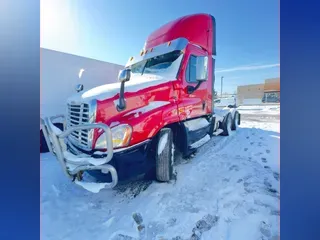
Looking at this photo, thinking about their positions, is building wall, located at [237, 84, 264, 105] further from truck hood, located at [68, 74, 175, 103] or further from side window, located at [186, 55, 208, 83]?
truck hood, located at [68, 74, 175, 103]

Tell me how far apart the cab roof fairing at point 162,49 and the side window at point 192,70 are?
10 centimetres

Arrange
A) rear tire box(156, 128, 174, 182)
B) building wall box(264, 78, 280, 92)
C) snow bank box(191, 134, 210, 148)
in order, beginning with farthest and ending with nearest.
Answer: snow bank box(191, 134, 210, 148) < rear tire box(156, 128, 174, 182) < building wall box(264, 78, 280, 92)

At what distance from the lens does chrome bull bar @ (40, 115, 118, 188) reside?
1161 millimetres

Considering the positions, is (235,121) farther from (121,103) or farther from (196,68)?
(121,103)

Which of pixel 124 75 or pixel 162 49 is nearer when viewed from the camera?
pixel 124 75

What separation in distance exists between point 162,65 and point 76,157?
851mm

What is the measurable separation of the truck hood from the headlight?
0.21 m

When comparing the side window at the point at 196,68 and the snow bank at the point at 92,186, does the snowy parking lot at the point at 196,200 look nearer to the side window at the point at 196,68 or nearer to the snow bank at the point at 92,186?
the snow bank at the point at 92,186

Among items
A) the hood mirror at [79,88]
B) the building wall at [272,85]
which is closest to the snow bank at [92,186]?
the hood mirror at [79,88]

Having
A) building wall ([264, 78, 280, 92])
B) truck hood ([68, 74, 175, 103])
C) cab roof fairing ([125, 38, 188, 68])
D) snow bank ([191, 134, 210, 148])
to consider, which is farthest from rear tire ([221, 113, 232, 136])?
cab roof fairing ([125, 38, 188, 68])

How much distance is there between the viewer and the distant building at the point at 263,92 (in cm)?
115

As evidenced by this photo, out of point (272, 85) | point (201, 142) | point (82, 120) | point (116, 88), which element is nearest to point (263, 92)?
point (272, 85)

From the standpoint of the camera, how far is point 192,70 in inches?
53.5
